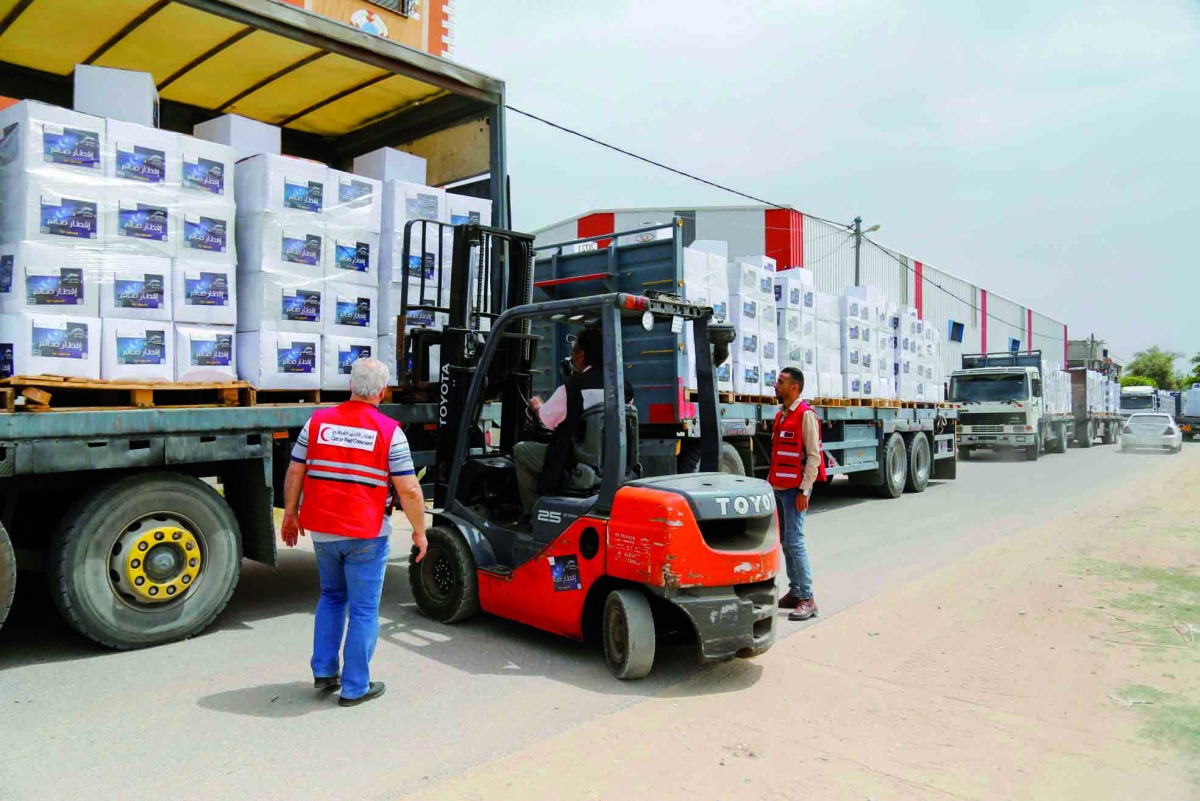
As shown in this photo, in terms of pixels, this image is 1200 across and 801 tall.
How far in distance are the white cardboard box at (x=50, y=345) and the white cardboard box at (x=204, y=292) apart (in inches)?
19.5

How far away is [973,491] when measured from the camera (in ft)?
49.4

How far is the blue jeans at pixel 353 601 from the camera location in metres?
4.25

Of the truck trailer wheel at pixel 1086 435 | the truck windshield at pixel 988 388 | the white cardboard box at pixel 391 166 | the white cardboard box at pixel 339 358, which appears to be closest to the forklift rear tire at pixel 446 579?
the white cardboard box at pixel 339 358

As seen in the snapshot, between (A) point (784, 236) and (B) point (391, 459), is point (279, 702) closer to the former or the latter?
(B) point (391, 459)

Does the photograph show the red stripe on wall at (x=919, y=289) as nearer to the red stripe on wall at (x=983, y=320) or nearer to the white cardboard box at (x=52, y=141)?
the red stripe on wall at (x=983, y=320)

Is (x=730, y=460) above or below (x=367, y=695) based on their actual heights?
above

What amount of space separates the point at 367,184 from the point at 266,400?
1.70 m

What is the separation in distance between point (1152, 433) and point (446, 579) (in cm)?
2976

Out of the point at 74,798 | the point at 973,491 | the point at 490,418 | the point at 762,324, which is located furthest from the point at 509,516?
the point at 973,491

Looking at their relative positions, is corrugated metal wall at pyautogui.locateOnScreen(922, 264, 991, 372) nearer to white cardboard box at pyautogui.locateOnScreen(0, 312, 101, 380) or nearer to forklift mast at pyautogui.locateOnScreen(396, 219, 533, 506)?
forklift mast at pyautogui.locateOnScreen(396, 219, 533, 506)

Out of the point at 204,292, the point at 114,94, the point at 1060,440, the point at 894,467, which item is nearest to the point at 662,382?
the point at 204,292

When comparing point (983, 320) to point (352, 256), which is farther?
point (983, 320)

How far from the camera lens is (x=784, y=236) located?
31062 millimetres

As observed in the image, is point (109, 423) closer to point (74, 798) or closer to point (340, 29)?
point (74, 798)
